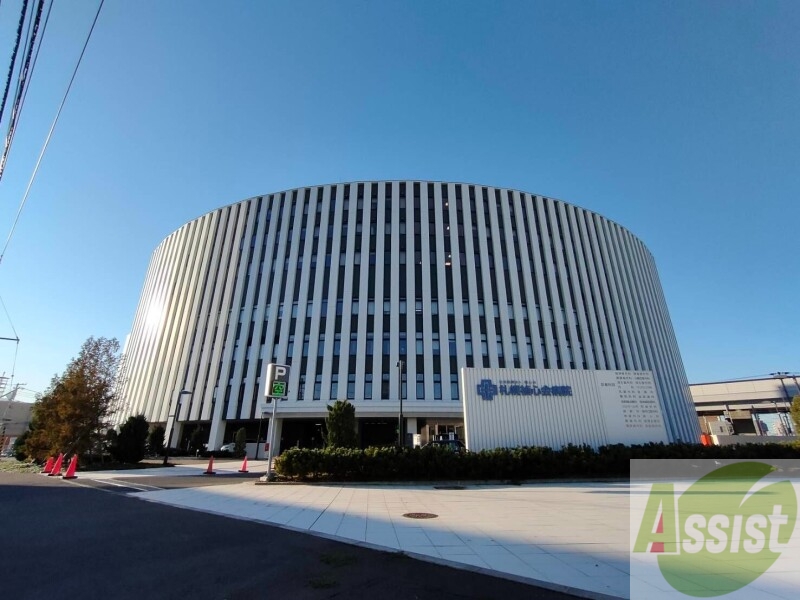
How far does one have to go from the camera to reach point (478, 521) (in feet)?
28.1

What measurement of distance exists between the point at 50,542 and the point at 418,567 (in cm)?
657

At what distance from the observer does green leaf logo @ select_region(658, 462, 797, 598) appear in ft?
16.8

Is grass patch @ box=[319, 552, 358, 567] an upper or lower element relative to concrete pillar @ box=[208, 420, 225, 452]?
lower

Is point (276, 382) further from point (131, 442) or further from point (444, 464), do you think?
point (131, 442)

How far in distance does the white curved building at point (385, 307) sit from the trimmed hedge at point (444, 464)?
52.7 ft

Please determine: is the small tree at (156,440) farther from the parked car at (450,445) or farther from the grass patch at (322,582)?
the grass patch at (322,582)

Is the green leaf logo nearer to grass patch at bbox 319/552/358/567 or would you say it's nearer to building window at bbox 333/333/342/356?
grass patch at bbox 319/552/358/567

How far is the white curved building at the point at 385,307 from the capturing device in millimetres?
34656

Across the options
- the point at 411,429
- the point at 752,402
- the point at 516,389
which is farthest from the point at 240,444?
the point at 752,402

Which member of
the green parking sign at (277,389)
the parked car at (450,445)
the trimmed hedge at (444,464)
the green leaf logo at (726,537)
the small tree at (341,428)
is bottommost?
the green leaf logo at (726,537)

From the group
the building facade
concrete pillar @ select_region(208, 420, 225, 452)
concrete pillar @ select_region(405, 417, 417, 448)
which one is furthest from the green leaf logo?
the building facade

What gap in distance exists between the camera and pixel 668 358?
47.6 meters

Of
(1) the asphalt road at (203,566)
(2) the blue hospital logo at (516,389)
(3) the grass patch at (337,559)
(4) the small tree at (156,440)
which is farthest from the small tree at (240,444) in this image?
(3) the grass patch at (337,559)

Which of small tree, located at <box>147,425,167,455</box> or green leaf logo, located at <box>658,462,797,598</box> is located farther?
small tree, located at <box>147,425,167,455</box>
